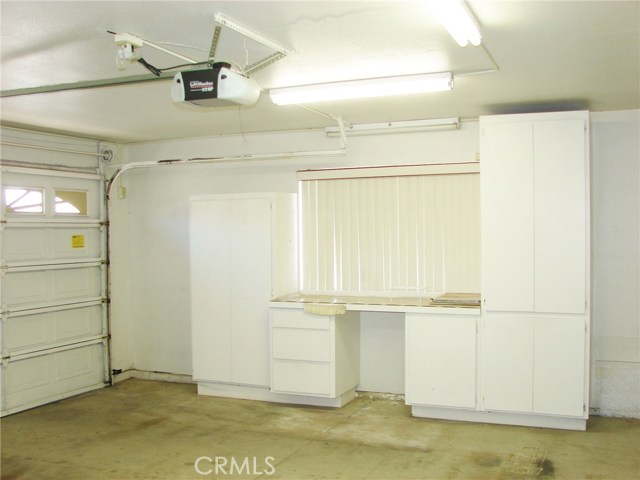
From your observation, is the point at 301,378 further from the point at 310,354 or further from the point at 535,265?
the point at 535,265

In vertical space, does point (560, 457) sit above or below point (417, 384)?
below

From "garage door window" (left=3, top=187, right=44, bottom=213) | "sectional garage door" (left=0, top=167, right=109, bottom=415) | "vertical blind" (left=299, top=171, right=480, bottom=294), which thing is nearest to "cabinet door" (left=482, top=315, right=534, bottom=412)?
"vertical blind" (left=299, top=171, right=480, bottom=294)

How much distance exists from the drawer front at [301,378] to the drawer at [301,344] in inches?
2.6

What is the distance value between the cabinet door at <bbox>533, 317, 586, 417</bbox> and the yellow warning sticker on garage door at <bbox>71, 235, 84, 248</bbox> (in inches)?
179

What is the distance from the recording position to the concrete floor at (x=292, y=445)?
4.16 meters

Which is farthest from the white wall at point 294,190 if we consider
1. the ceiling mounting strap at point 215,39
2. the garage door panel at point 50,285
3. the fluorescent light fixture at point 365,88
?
the ceiling mounting strap at point 215,39

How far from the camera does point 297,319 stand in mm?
5555

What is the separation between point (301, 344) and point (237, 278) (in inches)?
37.1

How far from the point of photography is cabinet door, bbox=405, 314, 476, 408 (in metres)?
5.02

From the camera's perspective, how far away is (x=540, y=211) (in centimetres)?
486

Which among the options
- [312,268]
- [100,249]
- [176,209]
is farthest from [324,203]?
[100,249]

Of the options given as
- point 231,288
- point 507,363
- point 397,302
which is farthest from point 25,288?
point 507,363

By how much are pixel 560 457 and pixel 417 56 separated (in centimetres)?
290

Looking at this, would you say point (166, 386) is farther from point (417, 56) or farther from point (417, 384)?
point (417, 56)
